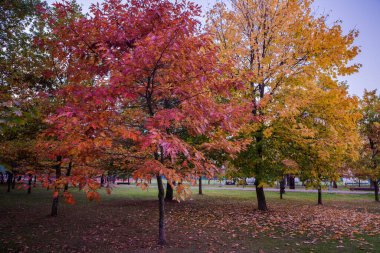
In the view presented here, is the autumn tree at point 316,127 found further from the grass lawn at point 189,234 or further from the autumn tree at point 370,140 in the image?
the autumn tree at point 370,140

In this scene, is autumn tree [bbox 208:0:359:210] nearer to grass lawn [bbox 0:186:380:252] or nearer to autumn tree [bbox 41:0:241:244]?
grass lawn [bbox 0:186:380:252]

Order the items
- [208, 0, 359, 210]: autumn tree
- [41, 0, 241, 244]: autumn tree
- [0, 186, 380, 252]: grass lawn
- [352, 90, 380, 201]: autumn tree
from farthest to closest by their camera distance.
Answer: [352, 90, 380, 201]: autumn tree, [208, 0, 359, 210]: autumn tree, [0, 186, 380, 252]: grass lawn, [41, 0, 241, 244]: autumn tree

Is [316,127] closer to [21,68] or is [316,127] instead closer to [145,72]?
[145,72]

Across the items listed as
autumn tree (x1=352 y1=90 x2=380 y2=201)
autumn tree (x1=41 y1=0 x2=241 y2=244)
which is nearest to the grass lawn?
autumn tree (x1=41 y1=0 x2=241 y2=244)

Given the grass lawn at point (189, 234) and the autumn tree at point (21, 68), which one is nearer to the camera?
the grass lawn at point (189, 234)

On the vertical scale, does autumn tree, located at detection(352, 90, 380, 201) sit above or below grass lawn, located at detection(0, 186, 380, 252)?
above

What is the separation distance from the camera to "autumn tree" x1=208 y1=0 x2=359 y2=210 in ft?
35.4

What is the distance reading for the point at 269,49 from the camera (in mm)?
12922

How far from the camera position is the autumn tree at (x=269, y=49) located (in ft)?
35.4

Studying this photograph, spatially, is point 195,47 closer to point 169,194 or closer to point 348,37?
point 348,37

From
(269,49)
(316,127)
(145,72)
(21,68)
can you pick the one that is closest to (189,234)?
(145,72)

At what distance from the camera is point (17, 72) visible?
12.0 m

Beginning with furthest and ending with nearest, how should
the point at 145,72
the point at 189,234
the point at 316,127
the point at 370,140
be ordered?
the point at 370,140, the point at 316,127, the point at 189,234, the point at 145,72

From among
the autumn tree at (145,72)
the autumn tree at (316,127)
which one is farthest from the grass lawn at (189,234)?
the autumn tree at (145,72)
